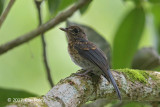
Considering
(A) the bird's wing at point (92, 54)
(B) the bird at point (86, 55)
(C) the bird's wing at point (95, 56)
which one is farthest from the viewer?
(A) the bird's wing at point (92, 54)

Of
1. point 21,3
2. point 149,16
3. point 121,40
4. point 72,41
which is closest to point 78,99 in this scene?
point 72,41

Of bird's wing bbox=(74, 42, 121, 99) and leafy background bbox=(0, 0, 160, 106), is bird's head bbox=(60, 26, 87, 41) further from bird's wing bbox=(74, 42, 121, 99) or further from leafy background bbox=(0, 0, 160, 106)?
leafy background bbox=(0, 0, 160, 106)

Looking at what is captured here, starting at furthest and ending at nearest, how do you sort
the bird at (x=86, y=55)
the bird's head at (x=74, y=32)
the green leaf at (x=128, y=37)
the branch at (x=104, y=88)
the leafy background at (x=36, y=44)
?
the leafy background at (x=36, y=44) → the green leaf at (x=128, y=37) → the bird's head at (x=74, y=32) → the bird at (x=86, y=55) → the branch at (x=104, y=88)

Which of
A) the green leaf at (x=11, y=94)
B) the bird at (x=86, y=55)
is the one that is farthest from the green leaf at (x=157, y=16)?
the green leaf at (x=11, y=94)

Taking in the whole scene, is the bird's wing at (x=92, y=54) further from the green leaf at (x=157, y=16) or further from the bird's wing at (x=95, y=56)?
the green leaf at (x=157, y=16)

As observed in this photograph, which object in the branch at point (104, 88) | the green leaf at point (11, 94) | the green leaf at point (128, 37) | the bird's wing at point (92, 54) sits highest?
the green leaf at point (128, 37)

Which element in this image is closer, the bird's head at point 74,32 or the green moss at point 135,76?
the green moss at point 135,76
